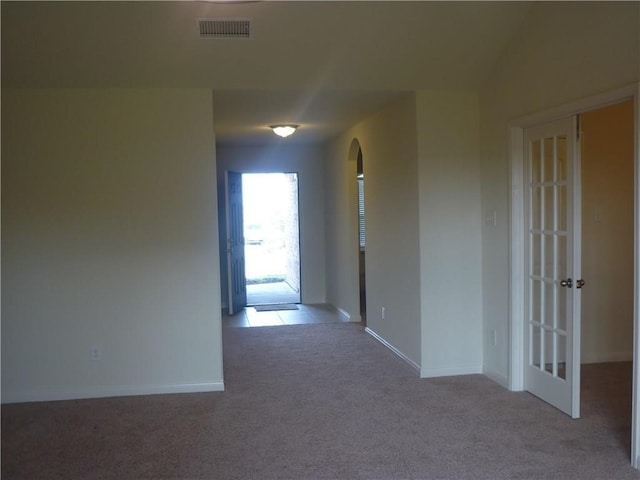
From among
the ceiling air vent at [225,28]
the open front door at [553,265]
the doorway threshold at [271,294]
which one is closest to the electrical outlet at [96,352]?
the ceiling air vent at [225,28]

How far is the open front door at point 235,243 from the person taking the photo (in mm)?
8570

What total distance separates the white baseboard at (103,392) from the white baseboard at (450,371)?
1.72 meters

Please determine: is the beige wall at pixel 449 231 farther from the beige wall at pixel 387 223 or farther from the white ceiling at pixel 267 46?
the white ceiling at pixel 267 46

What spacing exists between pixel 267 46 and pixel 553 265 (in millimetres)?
2551

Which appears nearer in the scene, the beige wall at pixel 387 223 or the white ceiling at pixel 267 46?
the white ceiling at pixel 267 46

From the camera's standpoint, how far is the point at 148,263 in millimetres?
4875

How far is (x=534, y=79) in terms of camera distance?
4277 millimetres

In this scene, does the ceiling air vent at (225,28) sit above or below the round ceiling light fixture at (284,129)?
above

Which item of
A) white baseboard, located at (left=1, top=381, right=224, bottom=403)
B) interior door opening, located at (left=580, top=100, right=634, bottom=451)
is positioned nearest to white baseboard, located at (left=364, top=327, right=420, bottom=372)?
interior door opening, located at (left=580, top=100, right=634, bottom=451)

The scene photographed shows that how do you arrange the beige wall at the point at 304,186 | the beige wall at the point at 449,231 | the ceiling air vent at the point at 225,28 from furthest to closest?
the beige wall at the point at 304,186
the beige wall at the point at 449,231
the ceiling air vent at the point at 225,28

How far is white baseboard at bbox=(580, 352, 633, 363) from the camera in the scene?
18.0ft

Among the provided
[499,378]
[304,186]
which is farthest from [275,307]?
[499,378]

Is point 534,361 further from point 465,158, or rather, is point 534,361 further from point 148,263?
point 148,263

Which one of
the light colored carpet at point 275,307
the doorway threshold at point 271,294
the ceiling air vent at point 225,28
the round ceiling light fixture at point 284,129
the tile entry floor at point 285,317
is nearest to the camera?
the ceiling air vent at point 225,28
